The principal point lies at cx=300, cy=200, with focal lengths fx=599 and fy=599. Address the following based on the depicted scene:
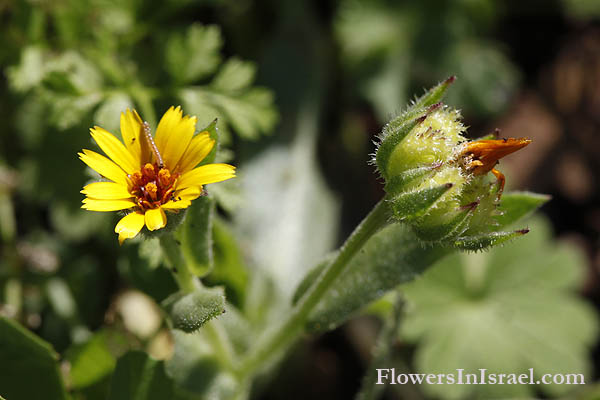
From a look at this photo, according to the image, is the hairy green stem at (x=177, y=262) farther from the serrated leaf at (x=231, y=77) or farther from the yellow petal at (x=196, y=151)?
the serrated leaf at (x=231, y=77)

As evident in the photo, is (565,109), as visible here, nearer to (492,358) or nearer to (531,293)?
(531,293)

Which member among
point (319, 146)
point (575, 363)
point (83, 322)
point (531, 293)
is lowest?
point (575, 363)

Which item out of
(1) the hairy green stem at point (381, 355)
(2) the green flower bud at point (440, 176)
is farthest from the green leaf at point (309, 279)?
(2) the green flower bud at point (440, 176)

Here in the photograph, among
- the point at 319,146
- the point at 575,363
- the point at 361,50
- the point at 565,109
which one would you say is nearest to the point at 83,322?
the point at 319,146

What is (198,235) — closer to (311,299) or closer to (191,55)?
(311,299)

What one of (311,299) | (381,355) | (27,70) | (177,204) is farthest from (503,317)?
(27,70)

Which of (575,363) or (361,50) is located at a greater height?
(361,50)

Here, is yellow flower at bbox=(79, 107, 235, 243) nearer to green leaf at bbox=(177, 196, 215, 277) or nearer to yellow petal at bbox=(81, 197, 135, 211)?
yellow petal at bbox=(81, 197, 135, 211)
